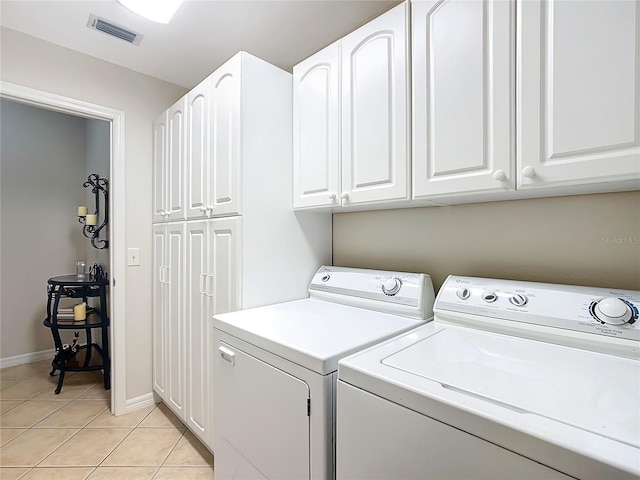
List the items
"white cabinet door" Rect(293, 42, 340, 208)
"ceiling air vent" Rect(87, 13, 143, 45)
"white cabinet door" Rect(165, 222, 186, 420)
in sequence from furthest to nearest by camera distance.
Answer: "white cabinet door" Rect(165, 222, 186, 420)
"ceiling air vent" Rect(87, 13, 143, 45)
"white cabinet door" Rect(293, 42, 340, 208)

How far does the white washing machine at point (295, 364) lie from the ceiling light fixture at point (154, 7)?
4.49 ft

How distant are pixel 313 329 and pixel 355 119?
3.04 feet

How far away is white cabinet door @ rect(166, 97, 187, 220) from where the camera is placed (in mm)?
1987

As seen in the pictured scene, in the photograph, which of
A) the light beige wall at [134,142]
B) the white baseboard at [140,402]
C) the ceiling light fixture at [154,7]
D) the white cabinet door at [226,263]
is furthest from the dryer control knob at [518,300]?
the white baseboard at [140,402]

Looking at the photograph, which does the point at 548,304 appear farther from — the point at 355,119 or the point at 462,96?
the point at 355,119

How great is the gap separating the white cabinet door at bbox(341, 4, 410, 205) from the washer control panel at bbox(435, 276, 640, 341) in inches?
18.0

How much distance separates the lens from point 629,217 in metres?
1.02

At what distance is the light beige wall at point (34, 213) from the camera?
3.05 metres

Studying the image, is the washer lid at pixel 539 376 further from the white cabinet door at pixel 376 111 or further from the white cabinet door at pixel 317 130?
the white cabinet door at pixel 317 130

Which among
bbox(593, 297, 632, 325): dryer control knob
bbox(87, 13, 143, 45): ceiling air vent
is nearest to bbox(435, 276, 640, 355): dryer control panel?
bbox(593, 297, 632, 325): dryer control knob

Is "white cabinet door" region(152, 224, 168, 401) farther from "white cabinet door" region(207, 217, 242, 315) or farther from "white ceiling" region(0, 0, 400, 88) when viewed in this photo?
"white ceiling" region(0, 0, 400, 88)

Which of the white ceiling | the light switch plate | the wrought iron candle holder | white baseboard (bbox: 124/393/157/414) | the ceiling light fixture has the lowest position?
white baseboard (bbox: 124/393/157/414)

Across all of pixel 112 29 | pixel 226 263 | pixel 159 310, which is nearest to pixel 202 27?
pixel 112 29

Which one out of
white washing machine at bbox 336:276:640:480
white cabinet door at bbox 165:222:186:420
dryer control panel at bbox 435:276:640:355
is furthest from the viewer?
white cabinet door at bbox 165:222:186:420
